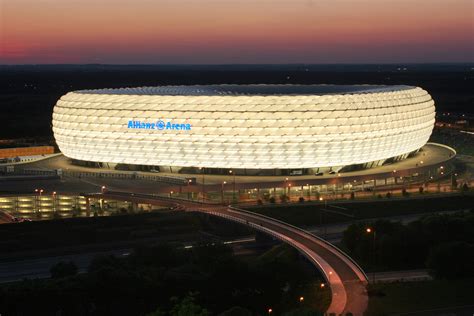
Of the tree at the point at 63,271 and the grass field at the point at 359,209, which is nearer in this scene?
the tree at the point at 63,271

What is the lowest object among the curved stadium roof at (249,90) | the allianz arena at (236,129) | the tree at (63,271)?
the tree at (63,271)

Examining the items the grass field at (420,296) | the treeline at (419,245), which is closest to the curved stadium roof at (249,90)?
the treeline at (419,245)

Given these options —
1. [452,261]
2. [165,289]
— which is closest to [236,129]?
[452,261]

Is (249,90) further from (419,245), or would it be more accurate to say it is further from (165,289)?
(165,289)

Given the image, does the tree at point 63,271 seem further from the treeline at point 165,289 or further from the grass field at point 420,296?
the grass field at point 420,296

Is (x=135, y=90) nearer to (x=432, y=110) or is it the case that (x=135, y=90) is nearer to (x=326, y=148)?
(x=326, y=148)
